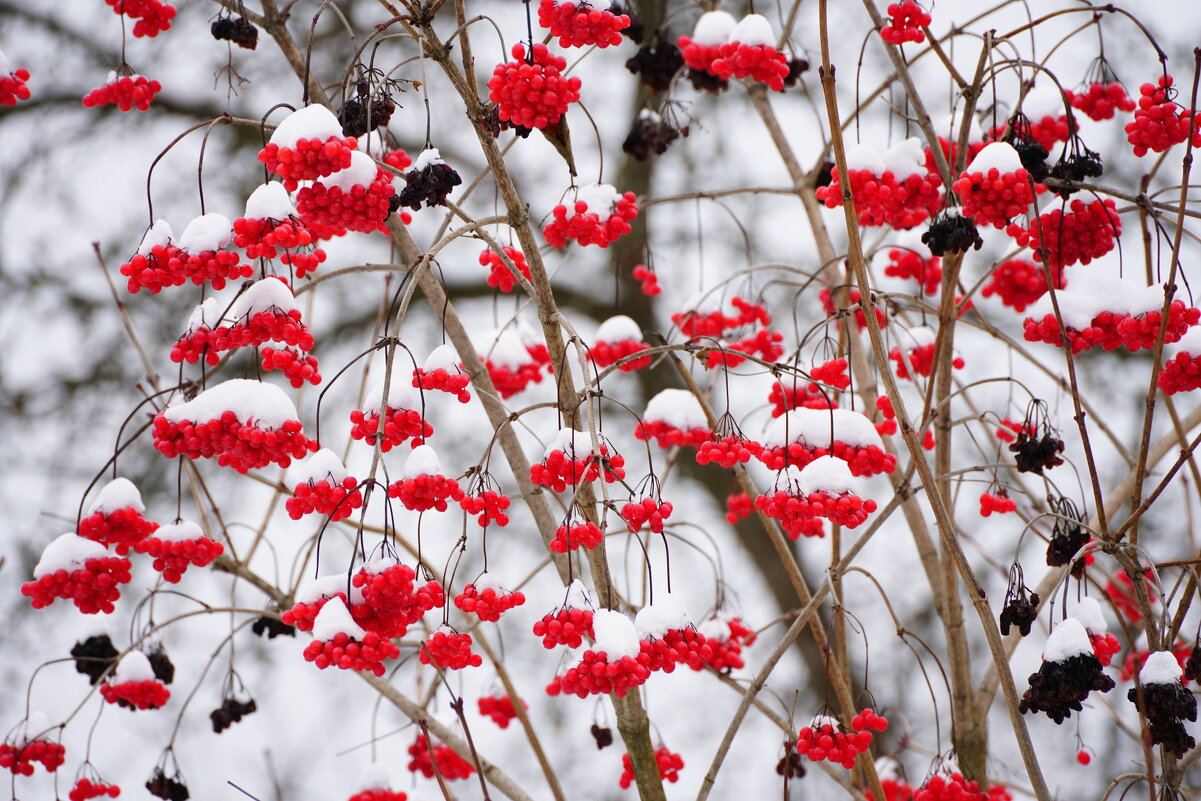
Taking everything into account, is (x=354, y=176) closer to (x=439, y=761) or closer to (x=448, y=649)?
(x=448, y=649)

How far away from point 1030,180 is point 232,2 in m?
1.36

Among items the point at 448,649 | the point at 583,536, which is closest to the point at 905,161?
the point at 583,536

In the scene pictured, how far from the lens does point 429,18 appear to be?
1.45 meters

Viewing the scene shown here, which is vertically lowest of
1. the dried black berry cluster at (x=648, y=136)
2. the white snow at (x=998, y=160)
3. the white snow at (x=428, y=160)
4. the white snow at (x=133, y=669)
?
the white snow at (x=133, y=669)

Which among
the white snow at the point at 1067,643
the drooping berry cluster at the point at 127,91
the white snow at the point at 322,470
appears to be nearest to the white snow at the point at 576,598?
the white snow at the point at 322,470

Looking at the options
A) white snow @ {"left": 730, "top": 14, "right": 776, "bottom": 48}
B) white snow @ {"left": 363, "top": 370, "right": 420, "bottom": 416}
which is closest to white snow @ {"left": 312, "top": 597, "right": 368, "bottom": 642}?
white snow @ {"left": 363, "top": 370, "right": 420, "bottom": 416}

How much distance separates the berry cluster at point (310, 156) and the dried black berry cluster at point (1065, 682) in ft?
3.85

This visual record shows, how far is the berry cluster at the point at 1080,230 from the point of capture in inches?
70.3

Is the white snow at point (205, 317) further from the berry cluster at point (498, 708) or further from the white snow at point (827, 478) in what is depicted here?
the berry cluster at point (498, 708)

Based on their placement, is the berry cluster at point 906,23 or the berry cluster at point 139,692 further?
the berry cluster at point 139,692

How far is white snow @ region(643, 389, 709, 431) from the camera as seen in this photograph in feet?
6.93

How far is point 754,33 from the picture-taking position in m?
2.08

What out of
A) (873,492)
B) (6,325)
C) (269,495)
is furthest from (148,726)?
(873,492)

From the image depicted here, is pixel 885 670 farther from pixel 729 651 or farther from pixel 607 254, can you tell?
pixel 729 651
